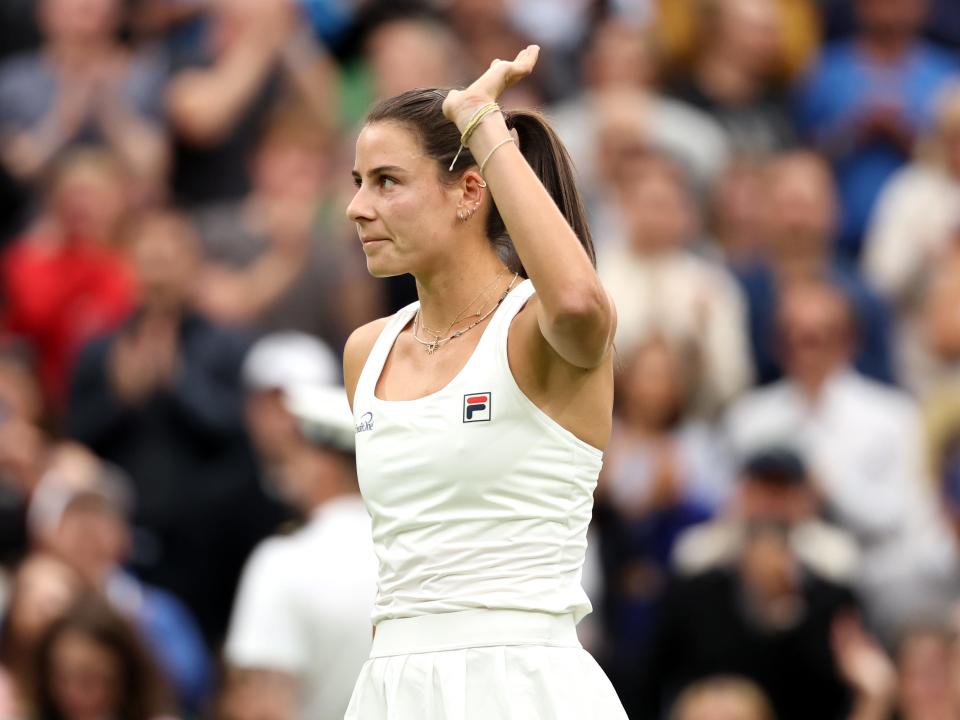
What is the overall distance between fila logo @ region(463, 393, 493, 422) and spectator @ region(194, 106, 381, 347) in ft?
17.3

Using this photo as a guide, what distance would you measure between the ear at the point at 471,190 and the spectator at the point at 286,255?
5087 millimetres

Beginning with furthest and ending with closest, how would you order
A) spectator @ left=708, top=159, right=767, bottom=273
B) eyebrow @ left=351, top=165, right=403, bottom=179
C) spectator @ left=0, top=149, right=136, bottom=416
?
1. spectator @ left=708, top=159, right=767, bottom=273
2. spectator @ left=0, top=149, right=136, bottom=416
3. eyebrow @ left=351, top=165, right=403, bottom=179

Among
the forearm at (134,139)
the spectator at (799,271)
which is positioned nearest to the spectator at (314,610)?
the spectator at (799,271)

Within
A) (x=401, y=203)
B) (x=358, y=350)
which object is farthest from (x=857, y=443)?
(x=401, y=203)

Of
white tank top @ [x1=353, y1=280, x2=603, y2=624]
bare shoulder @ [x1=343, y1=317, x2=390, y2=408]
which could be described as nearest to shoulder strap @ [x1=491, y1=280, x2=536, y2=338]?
white tank top @ [x1=353, y1=280, x2=603, y2=624]

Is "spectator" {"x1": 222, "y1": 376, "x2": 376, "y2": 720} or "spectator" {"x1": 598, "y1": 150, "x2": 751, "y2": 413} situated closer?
"spectator" {"x1": 222, "y1": 376, "x2": 376, "y2": 720}

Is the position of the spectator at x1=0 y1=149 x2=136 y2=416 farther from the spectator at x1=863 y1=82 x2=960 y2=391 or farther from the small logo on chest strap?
the small logo on chest strap

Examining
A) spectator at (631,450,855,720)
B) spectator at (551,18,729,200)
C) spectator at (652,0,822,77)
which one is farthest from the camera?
spectator at (652,0,822,77)

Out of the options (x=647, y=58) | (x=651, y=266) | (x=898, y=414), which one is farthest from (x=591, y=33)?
(x=898, y=414)

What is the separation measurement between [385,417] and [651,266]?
5.51 m

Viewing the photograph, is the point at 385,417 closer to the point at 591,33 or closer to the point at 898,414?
the point at 898,414

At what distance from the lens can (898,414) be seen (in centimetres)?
875

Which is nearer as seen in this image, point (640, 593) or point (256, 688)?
point (256, 688)

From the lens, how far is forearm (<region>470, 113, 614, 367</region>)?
3520mm
